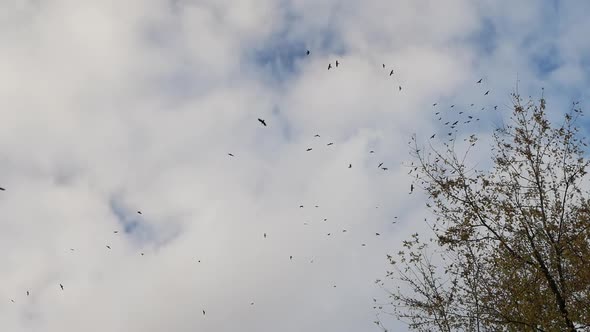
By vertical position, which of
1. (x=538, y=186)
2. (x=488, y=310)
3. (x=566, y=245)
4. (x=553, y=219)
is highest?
(x=538, y=186)

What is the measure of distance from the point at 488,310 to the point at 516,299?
1637 millimetres

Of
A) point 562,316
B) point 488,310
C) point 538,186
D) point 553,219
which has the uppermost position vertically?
point 538,186

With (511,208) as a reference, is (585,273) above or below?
below

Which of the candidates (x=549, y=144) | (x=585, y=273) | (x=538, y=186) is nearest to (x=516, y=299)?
(x=585, y=273)

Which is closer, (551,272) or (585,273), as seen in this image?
(585,273)

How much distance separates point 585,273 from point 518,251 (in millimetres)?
3066

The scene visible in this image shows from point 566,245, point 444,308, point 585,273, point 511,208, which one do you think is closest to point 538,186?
point 511,208

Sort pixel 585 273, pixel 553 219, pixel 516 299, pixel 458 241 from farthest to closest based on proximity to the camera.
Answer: pixel 458 241, pixel 553 219, pixel 516 299, pixel 585 273

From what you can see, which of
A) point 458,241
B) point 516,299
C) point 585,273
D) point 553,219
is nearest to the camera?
point 585,273

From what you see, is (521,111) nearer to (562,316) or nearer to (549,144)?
(549,144)

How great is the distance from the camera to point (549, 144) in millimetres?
19406

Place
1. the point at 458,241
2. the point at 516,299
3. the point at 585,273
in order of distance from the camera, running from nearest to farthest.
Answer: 1. the point at 585,273
2. the point at 516,299
3. the point at 458,241

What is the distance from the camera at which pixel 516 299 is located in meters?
17.1

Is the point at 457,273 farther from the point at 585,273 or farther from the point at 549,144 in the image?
the point at 549,144
